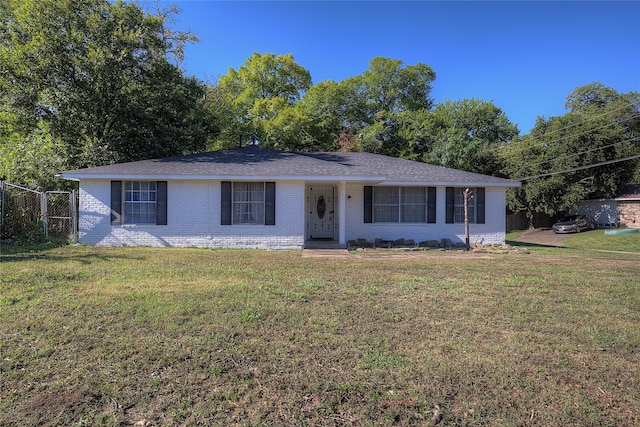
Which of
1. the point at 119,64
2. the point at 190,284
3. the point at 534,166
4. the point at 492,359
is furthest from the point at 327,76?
the point at 492,359

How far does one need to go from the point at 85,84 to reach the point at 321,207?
12642 millimetres

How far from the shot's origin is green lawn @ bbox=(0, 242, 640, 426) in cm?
290

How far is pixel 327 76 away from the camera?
119 feet

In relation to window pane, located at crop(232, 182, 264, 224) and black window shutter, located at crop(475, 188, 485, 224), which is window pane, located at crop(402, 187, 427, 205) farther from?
window pane, located at crop(232, 182, 264, 224)

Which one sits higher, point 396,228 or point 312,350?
point 396,228

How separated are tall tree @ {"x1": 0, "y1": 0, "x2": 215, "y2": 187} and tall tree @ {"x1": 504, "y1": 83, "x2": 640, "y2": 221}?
25.5m

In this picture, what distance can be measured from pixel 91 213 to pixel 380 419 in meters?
12.5

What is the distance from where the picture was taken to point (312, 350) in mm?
3889

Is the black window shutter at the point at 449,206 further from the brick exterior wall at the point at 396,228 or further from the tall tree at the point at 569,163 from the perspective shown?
the tall tree at the point at 569,163

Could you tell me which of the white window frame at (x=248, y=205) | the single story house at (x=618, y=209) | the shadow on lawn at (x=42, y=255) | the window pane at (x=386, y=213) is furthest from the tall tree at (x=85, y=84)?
the single story house at (x=618, y=209)

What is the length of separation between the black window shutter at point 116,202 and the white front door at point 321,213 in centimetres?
662

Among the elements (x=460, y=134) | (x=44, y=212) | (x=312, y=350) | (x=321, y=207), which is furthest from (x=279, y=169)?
(x=460, y=134)

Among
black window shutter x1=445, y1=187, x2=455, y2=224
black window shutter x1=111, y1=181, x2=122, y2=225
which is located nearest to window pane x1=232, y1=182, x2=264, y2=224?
black window shutter x1=111, y1=181, x2=122, y2=225

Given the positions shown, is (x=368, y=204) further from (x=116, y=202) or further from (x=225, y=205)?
(x=116, y=202)
